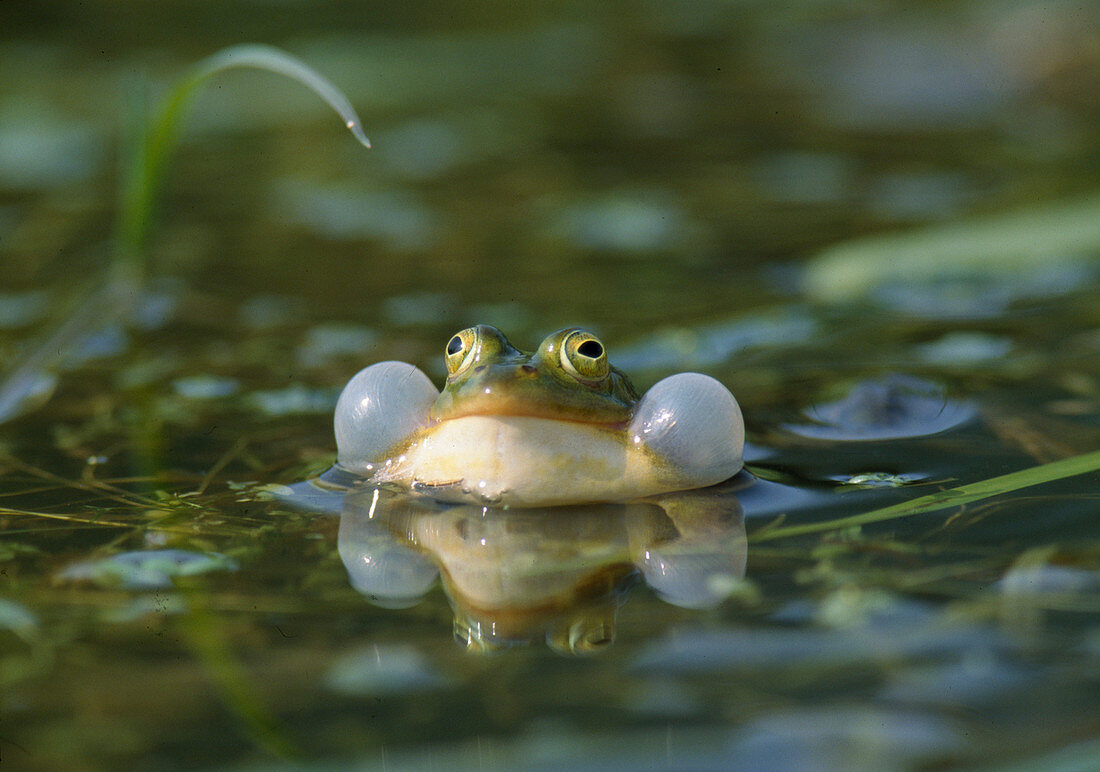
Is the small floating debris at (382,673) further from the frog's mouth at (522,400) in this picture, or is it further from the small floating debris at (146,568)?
the frog's mouth at (522,400)

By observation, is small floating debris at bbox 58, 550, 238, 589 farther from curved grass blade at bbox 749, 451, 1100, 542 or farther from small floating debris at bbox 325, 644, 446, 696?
curved grass blade at bbox 749, 451, 1100, 542

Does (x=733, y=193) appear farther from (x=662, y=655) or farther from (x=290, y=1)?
(x=290, y=1)

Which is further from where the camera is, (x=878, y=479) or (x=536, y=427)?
(x=878, y=479)

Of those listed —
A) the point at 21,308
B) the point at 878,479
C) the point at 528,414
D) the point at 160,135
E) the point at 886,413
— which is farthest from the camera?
the point at 21,308

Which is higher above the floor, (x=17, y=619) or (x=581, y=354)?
(x=581, y=354)

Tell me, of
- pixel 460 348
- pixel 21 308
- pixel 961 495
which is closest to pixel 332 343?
pixel 21 308

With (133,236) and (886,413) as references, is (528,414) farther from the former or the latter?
(133,236)

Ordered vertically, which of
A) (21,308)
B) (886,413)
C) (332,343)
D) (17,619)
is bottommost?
(17,619)
